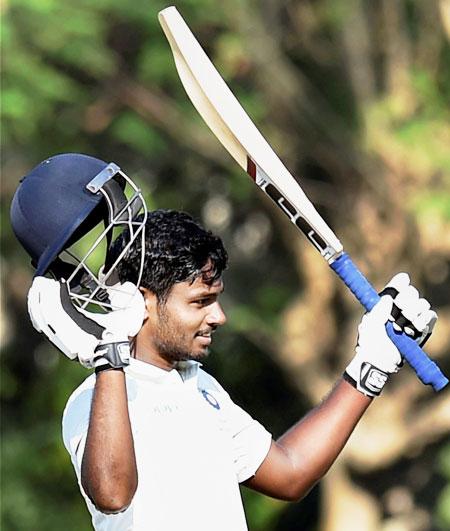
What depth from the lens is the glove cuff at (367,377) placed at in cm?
332

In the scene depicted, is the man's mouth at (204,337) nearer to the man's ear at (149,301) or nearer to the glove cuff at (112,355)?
the man's ear at (149,301)

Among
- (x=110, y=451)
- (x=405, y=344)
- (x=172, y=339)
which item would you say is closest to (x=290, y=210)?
(x=405, y=344)

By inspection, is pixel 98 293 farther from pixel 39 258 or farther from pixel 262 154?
pixel 262 154

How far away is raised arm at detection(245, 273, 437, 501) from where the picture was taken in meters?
3.32

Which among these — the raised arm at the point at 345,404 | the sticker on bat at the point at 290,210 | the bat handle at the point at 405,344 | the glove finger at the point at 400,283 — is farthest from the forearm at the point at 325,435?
the sticker on bat at the point at 290,210

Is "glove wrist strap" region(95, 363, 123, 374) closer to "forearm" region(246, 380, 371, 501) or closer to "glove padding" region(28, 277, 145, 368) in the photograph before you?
"glove padding" region(28, 277, 145, 368)

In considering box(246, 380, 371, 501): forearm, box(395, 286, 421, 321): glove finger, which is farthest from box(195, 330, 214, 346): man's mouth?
box(395, 286, 421, 321): glove finger

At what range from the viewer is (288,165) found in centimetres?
991

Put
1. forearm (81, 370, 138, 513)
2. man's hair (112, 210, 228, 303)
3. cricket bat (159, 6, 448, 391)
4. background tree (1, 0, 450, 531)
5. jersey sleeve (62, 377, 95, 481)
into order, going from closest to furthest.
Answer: forearm (81, 370, 138, 513)
jersey sleeve (62, 377, 95, 481)
man's hair (112, 210, 228, 303)
cricket bat (159, 6, 448, 391)
background tree (1, 0, 450, 531)

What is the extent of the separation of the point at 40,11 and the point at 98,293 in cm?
558

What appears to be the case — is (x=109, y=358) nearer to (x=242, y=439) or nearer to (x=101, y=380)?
(x=101, y=380)

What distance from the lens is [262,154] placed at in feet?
11.7

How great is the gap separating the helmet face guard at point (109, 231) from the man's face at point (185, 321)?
0.09m

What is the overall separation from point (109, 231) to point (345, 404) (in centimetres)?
68
